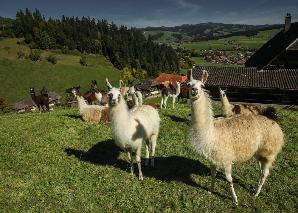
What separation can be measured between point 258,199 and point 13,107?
88670 millimetres

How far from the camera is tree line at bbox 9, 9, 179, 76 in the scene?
141 metres

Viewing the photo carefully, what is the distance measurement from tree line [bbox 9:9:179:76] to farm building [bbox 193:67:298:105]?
3897 inches

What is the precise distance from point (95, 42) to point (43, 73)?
39.7 meters

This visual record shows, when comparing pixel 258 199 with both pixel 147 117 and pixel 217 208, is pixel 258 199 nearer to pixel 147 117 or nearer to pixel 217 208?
pixel 217 208

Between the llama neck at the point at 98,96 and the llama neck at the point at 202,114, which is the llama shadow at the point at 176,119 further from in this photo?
the llama neck at the point at 202,114

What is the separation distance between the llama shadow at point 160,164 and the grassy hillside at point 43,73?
8853 cm

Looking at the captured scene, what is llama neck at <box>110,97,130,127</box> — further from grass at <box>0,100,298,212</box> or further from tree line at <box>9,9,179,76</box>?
tree line at <box>9,9,179,76</box>

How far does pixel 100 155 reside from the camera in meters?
13.9

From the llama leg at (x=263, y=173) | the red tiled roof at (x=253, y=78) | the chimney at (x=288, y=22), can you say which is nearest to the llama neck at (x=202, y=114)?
the llama leg at (x=263, y=173)

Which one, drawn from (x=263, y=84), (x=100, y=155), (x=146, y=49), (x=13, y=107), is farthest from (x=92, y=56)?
(x=100, y=155)

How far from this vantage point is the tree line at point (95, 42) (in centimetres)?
14125

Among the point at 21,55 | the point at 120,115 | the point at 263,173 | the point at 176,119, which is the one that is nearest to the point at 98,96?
the point at 176,119

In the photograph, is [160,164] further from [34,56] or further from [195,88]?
[34,56]

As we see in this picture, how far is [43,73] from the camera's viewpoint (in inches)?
4449
